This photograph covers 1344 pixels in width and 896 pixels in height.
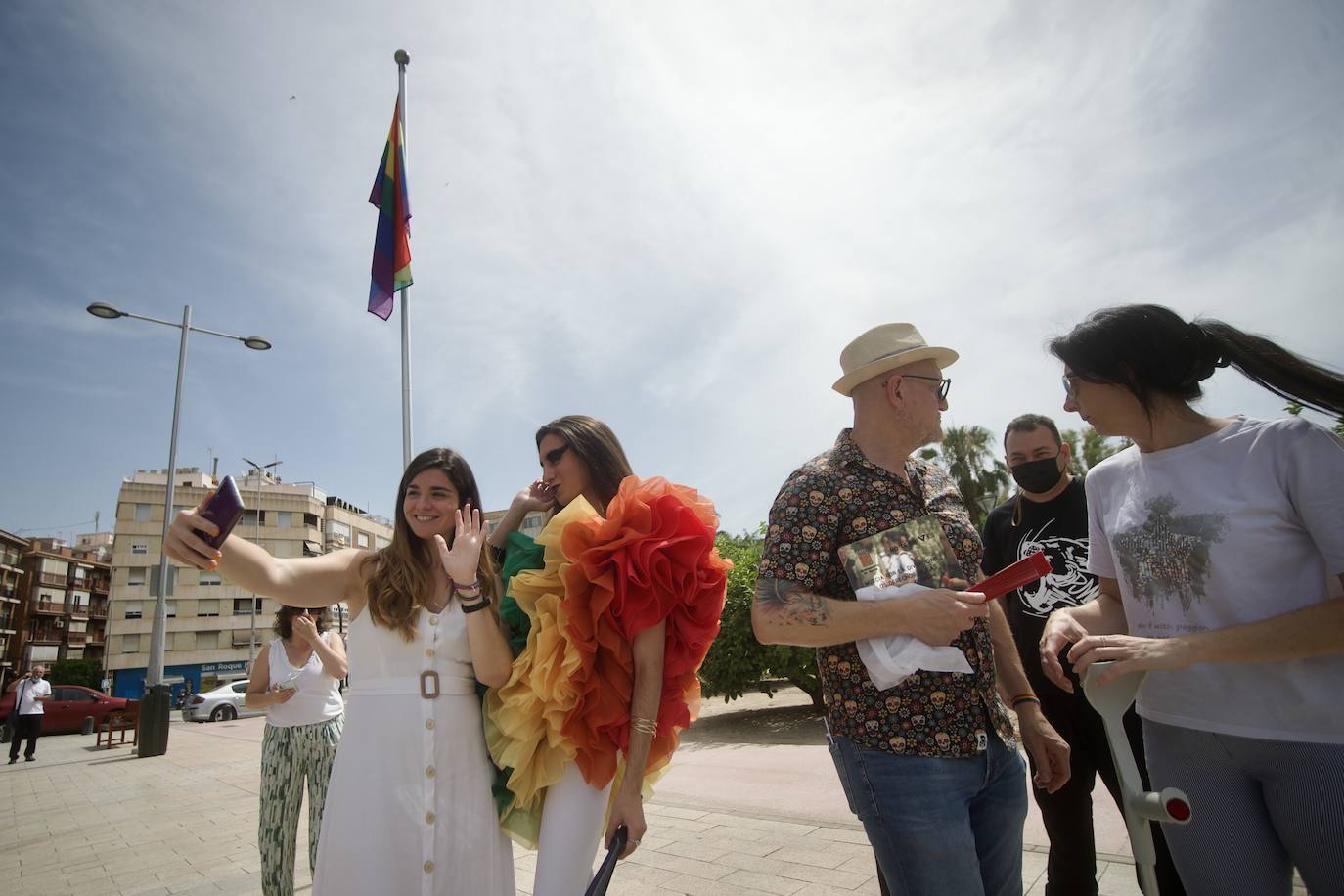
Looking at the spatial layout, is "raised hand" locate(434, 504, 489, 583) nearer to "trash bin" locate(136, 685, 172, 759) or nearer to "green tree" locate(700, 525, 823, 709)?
"green tree" locate(700, 525, 823, 709)

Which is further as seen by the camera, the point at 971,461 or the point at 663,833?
the point at 971,461

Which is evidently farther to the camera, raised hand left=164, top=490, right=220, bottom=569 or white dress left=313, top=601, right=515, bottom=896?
white dress left=313, top=601, right=515, bottom=896

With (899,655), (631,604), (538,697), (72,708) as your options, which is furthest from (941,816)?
(72,708)

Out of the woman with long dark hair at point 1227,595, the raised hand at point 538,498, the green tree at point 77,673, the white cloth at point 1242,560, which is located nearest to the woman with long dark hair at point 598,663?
the raised hand at point 538,498

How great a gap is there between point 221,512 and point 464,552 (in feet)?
2.35

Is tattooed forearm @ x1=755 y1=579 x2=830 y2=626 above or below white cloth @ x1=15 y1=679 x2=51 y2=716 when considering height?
below

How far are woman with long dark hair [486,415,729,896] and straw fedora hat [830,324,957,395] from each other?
75 cm

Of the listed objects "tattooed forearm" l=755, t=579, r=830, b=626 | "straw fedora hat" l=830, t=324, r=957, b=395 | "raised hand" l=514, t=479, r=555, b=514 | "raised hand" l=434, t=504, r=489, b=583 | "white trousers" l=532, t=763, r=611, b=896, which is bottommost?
"white trousers" l=532, t=763, r=611, b=896

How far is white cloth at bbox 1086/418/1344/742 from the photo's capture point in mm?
1559

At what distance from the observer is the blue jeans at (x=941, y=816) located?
176 cm

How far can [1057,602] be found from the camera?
3123 mm

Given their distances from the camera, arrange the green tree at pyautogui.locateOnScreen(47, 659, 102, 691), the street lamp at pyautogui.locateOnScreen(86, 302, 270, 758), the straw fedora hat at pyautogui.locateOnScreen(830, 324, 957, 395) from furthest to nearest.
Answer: the green tree at pyautogui.locateOnScreen(47, 659, 102, 691) < the street lamp at pyautogui.locateOnScreen(86, 302, 270, 758) < the straw fedora hat at pyautogui.locateOnScreen(830, 324, 957, 395)

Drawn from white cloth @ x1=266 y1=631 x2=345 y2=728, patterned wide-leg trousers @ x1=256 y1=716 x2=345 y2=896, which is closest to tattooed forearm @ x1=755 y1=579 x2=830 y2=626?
patterned wide-leg trousers @ x1=256 y1=716 x2=345 y2=896

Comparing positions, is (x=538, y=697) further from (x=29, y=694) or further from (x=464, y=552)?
(x=29, y=694)
